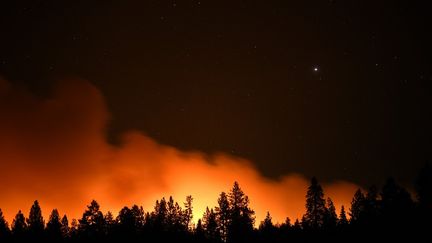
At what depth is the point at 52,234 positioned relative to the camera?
274 feet

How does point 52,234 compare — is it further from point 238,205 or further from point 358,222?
point 358,222

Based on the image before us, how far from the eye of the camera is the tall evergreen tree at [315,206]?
262 feet

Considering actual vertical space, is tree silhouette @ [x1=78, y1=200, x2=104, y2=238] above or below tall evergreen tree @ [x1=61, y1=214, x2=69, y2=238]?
below

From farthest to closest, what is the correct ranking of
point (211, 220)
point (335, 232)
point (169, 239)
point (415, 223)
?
point (211, 220)
point (169, 239)
point (335, 232)
point (415, 223)

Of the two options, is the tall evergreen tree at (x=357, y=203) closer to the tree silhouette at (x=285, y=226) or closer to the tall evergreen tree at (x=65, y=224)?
the tree silhouette at (x=285, y=226)

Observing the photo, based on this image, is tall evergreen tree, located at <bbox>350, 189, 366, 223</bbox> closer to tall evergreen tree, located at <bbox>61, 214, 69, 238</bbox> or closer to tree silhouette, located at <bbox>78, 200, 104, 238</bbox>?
tree silhouette, located at <bbox>78, 200, 104, 238</bbox>

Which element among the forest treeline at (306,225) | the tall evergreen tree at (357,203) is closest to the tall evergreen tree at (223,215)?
the forest treeline at (306,225)

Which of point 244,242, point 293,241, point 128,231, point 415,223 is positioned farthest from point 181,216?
point 415,223

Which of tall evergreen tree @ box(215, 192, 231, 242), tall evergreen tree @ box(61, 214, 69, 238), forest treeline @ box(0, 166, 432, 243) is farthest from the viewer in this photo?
tall evergreen tree @ box(61, 214, 69, 238)

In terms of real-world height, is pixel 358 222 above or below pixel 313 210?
below

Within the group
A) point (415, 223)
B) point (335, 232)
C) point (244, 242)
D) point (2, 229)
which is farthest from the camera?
point (2, 229)

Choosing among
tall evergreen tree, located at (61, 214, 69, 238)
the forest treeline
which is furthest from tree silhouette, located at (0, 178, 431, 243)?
tall evergreen tree, located at (61, 214, 69, 238)

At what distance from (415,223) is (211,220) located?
119ft

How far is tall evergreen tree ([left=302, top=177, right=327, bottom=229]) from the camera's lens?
7994cm
